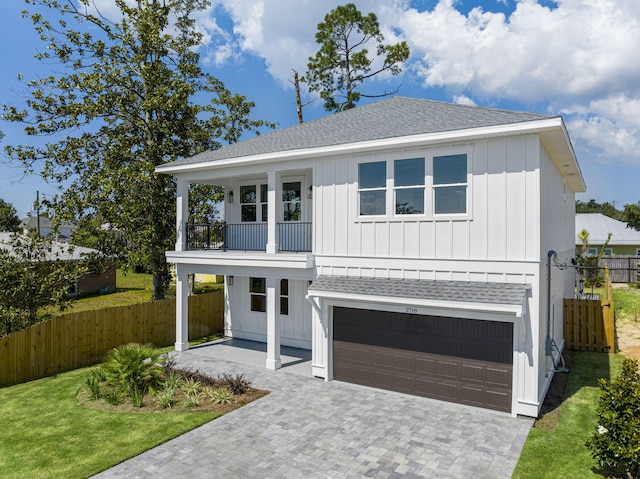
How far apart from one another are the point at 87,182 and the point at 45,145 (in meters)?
2.20

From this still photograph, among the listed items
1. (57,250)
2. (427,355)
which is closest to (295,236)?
(427,355)

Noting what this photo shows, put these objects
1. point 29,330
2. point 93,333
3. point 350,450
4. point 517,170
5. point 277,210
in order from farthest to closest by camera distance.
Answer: point 93,333, point 277,210, point 29,330, point 517,170, point 350,450

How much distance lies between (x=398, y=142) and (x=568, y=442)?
651 centimetres

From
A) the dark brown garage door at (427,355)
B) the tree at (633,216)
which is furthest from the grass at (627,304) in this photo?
the tree at (633,216)

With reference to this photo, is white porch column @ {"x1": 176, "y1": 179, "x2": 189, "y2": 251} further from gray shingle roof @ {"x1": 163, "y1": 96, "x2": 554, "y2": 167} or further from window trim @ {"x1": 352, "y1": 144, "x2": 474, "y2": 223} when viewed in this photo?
window trim @ {"x1": 352, "y1": 144, "x2": 474, "y2": 223}

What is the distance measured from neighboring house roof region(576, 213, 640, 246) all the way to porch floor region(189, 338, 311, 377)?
3361 cm

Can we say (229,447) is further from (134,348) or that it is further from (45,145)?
(45,145)

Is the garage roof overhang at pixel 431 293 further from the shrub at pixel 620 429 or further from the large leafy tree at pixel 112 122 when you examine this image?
the large leafy tree at pixel 112 122

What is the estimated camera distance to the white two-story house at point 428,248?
26.4 feet

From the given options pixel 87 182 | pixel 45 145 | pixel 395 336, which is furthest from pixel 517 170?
pixel 45 145

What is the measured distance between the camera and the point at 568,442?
7.01 meters

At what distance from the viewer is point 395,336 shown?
9.43 meters

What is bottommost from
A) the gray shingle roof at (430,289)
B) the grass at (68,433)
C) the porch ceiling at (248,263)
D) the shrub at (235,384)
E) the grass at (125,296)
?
the grass at (125,296)

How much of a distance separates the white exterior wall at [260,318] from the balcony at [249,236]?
1.44 m
